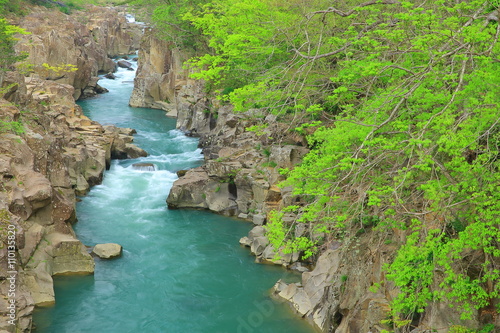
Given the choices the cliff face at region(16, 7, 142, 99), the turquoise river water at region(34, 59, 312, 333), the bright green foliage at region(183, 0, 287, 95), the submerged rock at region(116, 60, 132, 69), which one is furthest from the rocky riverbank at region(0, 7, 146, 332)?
the submerged rock at region(116, 60, 132, 69)

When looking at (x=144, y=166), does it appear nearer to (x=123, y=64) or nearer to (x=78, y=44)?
(x=78, y=44)

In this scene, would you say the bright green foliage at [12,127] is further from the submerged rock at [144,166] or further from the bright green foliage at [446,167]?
the bright green foliage at [446,167]

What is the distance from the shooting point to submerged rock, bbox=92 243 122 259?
17031mm

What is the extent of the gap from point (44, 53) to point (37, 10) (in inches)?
803

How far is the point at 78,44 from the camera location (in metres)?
44.8

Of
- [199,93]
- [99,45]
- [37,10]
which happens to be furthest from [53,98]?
[37,10]

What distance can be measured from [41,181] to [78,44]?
32118 mm

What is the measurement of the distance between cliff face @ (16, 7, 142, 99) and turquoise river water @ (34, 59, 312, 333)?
17931mm

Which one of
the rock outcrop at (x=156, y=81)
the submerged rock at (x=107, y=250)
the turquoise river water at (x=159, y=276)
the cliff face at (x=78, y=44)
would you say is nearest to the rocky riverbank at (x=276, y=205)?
the rock outcrop at (x=156, y=81)

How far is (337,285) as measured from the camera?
13.1 m

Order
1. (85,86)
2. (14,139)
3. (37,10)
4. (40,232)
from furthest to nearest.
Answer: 1. (37,10)
2. (85,86)
3. (14,139)
4. (40,232)

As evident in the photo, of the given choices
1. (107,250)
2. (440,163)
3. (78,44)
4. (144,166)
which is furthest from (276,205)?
(78,44)

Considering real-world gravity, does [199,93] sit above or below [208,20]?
below

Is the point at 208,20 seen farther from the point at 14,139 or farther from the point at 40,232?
the point at 40,232
